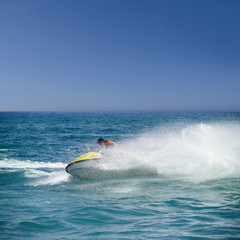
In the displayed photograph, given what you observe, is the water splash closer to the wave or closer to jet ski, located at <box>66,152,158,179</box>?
jet ski, located at <box>66,152,158,179</box>

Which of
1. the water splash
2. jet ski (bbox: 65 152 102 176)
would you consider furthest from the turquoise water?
jet ski (bbox: 65 152 102 176)

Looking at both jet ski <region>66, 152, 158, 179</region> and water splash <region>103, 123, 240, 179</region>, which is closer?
jet ski <region>66, 152, 158, 179</region>

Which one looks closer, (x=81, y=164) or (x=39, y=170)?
(x=81, y=164)

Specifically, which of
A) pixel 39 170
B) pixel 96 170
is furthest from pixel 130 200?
pixel 39 170

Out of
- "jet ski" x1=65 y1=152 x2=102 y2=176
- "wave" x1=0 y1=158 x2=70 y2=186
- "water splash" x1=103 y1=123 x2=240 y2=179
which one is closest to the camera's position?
"jet ski" x1=65 y1=152 x2=102 y2=176

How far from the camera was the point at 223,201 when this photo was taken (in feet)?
25.9

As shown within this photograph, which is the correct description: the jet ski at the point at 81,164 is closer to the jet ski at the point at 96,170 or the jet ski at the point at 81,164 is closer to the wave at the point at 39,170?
the jet ski at the point at 96,170

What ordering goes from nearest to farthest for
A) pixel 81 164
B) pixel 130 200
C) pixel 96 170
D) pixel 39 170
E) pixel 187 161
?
1. pixel 130 200
2. pixel 81 164
3. pixel 96 170
4. pixel 187 161
5. pixel 39 170

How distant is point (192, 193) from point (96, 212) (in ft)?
10.5

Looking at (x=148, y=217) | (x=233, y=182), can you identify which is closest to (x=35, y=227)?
(x=148, y=217)

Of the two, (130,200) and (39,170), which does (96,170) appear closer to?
(130,200)

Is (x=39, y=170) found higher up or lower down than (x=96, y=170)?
lower down

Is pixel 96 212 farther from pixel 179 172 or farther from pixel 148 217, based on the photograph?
pixel 179 172

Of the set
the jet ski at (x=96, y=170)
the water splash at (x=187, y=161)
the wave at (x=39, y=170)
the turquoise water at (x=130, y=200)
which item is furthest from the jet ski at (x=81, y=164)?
the water splash at (x=187, y=161)
